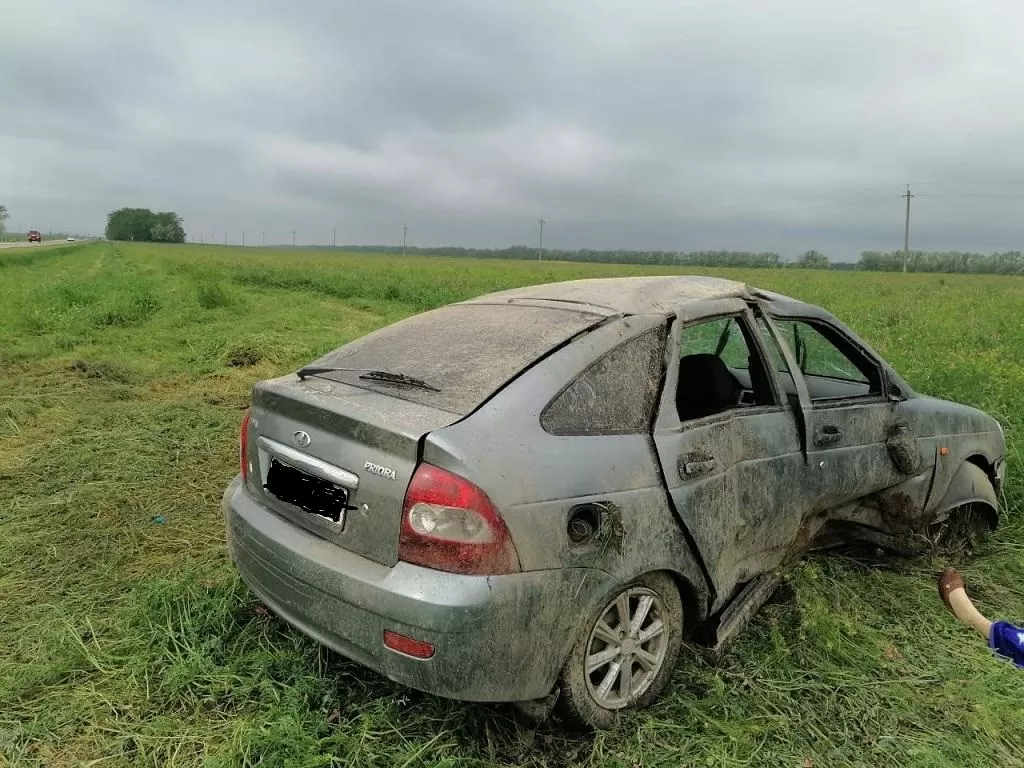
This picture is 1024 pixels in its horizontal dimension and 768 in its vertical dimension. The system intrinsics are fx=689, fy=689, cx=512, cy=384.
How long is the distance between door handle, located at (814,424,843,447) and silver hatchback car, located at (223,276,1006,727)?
21mm

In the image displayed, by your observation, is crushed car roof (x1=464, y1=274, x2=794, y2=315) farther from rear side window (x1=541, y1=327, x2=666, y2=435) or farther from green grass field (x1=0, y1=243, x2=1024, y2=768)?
green grass field (x1=0, y1=243, x2=1024, y2=768)

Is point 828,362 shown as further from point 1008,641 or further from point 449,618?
point 449,618

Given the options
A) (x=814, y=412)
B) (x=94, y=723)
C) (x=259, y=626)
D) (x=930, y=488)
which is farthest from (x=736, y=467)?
(x=94, y=723)

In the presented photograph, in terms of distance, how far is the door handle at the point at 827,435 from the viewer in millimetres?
3163

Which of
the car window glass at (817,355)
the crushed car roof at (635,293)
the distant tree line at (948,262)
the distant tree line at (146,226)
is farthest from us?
the distant tree line at (146,226)

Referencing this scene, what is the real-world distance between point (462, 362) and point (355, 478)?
2.05 feet

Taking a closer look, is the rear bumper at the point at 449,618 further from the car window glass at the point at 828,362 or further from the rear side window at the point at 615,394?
the car window glass at the point at 828,362

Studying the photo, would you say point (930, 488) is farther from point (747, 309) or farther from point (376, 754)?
point (376, 754)

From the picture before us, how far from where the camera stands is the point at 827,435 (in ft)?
10.5

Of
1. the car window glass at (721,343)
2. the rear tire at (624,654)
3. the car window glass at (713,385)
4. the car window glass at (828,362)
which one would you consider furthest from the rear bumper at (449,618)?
the car window glass at (721,343)

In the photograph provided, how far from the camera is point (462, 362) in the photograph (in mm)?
2607

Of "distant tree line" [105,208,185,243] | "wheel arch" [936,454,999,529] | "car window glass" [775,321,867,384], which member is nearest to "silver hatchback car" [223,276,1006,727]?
"car window glass" [775,321,867,384]

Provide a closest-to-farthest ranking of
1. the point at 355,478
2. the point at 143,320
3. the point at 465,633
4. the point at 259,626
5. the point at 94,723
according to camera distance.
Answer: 1. the point at 465,633
2. the point at 355,478
3. the point at 94,723
4. the point at 259,626
5. the point at 143,320

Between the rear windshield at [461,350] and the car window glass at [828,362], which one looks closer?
the rear windshield at [461,350]
